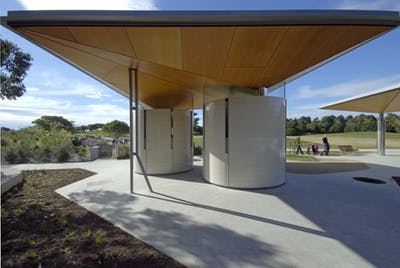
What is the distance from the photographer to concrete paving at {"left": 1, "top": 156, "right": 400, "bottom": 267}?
2.53 m

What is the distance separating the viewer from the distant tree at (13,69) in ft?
21.0

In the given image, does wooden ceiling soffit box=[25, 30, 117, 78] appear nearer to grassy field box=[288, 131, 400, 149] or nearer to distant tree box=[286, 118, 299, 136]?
grassy field box=[288, 131, 400, 149]

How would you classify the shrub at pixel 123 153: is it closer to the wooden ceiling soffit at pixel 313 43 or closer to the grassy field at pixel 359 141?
the wooden ceiling soffit at pixel 313 43

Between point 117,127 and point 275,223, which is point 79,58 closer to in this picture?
point 275,223

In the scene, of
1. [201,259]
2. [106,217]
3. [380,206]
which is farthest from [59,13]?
[380,206]

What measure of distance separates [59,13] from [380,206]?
747 centimetres

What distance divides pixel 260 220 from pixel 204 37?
3.64 meters

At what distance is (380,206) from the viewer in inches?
169

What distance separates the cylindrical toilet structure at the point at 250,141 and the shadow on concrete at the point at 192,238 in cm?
245

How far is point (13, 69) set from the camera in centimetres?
662

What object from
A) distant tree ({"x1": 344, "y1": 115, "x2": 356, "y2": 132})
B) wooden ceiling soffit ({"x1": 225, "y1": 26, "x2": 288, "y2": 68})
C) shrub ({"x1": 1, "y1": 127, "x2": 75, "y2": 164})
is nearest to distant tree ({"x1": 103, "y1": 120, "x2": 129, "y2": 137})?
shrub ({"x1": 1, "y1": 127, "x2": 75, "y2": 164})

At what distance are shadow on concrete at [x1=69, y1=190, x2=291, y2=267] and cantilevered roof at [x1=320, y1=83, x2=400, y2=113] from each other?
11.8 metres

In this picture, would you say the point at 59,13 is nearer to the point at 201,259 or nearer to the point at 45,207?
the point at 45,207

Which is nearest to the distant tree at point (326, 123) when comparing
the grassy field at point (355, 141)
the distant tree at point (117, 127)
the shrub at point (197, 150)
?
the grassy field at point (355, 141)
